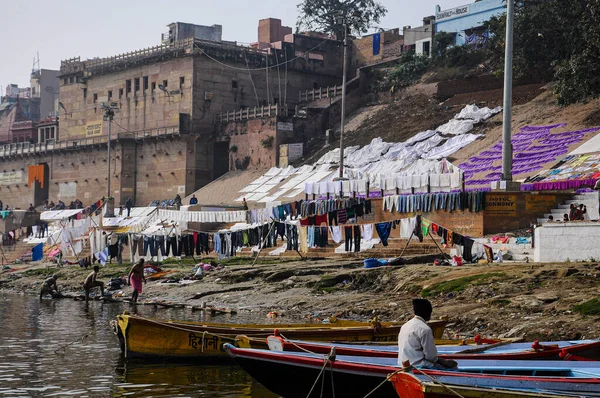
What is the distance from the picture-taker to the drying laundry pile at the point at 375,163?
1550 inches

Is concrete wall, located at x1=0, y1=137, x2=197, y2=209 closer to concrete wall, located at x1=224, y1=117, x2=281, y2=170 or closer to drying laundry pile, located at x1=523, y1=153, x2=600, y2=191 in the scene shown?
concrete wall, located at x1=224, y1=117, x2=281, y2=170

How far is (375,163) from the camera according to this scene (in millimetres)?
43969

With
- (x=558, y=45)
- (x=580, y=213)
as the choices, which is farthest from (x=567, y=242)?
(x=558, y=45)

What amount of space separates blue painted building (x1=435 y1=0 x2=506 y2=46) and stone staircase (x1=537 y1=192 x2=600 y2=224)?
24362mm

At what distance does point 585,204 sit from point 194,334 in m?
17.3

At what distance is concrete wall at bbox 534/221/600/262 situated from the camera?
21.1 metres

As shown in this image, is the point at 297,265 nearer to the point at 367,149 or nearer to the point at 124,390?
the point at 124,390

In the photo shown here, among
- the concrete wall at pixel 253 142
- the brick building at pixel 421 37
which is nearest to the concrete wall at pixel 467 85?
the brick building at pixel 421 37

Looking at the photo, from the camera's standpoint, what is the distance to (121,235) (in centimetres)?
3969

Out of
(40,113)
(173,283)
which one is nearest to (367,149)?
(173,283)

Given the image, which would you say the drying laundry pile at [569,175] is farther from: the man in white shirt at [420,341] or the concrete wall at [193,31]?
the concrete wall at [193,31]

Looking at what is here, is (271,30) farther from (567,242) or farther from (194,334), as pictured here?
(194,334)

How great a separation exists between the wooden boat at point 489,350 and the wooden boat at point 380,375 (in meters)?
0.49

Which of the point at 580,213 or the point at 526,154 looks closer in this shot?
the point at 580,213
